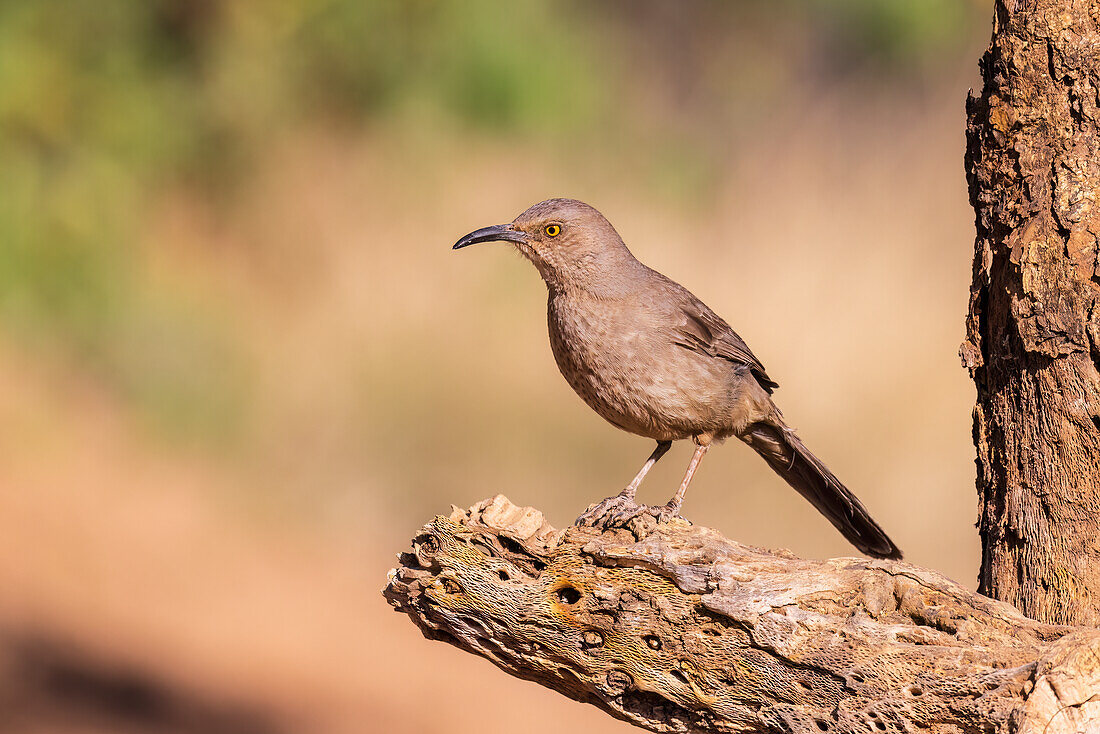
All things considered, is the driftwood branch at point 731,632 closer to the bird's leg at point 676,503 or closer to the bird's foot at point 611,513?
the bird's foot at point 611,513

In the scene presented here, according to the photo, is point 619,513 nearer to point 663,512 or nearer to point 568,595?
point 663,512

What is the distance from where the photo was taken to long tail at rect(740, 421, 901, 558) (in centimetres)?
512

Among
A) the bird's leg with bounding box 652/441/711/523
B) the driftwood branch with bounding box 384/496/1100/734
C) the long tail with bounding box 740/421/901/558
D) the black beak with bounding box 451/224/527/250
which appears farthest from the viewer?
the long tail with bounding box 740/421/901/558

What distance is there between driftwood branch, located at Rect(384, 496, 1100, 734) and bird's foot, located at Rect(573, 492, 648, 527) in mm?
135

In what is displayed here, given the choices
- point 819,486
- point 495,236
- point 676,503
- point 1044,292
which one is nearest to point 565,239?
point 495,236

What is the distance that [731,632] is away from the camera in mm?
3580

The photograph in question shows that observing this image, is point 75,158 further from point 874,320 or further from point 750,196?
point 874,320

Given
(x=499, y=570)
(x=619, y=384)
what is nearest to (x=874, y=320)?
(x=619, y=384)

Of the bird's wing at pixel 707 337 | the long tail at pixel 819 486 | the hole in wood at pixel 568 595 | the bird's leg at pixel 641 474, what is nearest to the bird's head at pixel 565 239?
the bird's wing at pixel 707 337

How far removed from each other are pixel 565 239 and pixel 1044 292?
6.95ft

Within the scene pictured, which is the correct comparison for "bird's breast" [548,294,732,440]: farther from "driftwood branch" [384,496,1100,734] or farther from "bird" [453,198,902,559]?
"driftwood branch" [384,496,1100,734]

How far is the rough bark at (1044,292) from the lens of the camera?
3.63 meters

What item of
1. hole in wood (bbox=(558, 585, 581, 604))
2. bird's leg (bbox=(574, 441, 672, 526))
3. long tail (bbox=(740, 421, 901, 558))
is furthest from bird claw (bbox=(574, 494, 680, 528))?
long tail (bbox=(740, 421, 901, 558))

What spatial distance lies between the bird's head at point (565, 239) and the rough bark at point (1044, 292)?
5.61 feet
